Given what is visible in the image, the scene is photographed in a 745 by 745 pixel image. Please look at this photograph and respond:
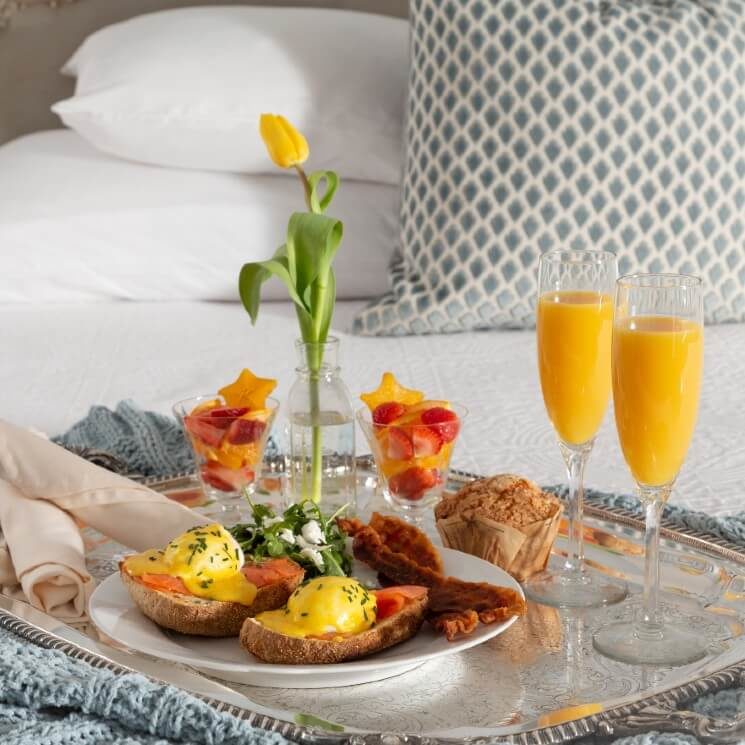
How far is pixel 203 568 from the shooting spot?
93cm

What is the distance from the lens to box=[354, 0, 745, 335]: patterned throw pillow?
6.78ft

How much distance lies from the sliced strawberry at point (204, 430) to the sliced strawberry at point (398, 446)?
6.7 inches

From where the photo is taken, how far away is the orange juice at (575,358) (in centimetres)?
107

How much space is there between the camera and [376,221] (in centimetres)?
238

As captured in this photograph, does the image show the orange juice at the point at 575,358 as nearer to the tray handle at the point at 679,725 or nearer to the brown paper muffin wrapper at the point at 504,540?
the brown paper muffin wrapper at the point at 504,540

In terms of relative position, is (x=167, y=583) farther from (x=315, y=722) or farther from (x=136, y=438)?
(x=136, y=438)

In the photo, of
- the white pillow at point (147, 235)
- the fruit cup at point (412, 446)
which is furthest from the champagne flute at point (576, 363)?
the white pillow at point (147, 235)

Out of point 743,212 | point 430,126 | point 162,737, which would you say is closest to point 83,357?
point 430,126

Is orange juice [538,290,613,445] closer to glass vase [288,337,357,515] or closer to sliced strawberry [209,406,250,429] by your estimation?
glass vase [288,337,357,515]

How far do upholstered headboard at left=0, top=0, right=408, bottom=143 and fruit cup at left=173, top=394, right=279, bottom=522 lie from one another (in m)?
1.77

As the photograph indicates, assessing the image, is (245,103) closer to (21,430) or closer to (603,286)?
(21,430)

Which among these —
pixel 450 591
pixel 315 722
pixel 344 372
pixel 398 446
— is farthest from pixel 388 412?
pixel 344 372

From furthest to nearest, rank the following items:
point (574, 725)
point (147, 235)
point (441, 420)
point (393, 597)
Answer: point (147, 235) < point (441, 420) < point (393, 597) < point (574, 725)

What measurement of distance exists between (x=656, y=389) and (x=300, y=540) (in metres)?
0.29
